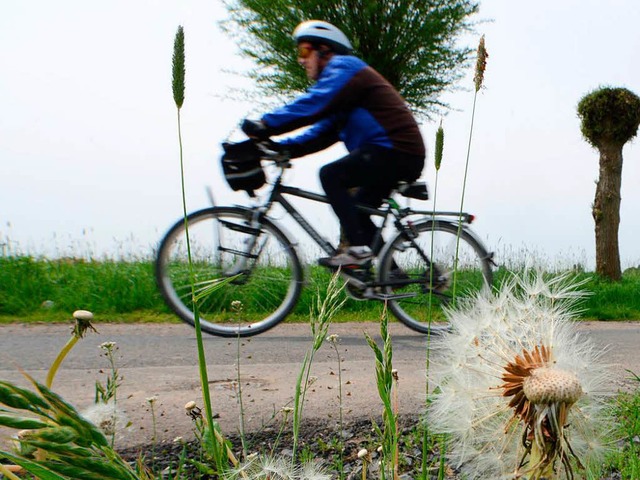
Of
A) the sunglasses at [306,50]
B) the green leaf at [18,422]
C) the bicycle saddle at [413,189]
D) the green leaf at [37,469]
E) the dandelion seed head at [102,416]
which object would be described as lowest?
the dandelion seed head at [102,416]

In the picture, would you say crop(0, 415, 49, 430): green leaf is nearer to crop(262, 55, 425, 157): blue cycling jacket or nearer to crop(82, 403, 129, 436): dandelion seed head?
crop(82, 403, 129, 436): dandelion seed head

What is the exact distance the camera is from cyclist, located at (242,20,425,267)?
551cm

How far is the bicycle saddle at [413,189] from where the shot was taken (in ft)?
19.4

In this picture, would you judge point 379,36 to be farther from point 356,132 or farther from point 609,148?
point 356,132

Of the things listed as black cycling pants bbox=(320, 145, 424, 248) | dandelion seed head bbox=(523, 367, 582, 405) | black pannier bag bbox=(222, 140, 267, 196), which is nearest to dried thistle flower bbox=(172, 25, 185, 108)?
dandelion seed head bbox=(523, 367, 582, 405)

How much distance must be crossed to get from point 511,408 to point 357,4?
1474 centimetres

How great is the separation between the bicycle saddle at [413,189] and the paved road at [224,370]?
1.30m

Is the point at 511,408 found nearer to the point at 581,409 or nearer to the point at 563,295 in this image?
the point at 581,409

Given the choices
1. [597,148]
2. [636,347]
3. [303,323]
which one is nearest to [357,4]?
[597,148]

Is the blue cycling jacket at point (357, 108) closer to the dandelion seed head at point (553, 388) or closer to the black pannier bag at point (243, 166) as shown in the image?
the black pannier bag at point (243, 166)

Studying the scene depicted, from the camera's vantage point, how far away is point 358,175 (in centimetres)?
560

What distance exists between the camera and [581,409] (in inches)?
42.9

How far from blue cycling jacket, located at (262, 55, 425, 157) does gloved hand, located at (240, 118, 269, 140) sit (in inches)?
1.7

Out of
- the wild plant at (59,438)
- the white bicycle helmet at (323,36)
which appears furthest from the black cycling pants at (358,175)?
the wild plant at (59,438)
